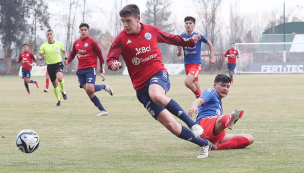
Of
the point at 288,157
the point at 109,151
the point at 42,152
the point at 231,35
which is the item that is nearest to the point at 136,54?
the point at 109,151

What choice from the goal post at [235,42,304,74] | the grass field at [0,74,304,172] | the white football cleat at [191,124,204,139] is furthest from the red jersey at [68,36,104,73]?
the goal post at [235,42,304,74]

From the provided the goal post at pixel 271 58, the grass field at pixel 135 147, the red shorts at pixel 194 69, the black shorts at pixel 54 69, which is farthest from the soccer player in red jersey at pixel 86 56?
the goal post at pixel 271 58

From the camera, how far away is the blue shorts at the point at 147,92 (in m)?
4.85

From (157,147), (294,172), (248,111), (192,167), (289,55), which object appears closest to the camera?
(294,172)

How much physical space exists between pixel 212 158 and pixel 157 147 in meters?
1.07

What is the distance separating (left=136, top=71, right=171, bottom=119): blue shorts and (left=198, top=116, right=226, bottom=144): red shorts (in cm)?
80

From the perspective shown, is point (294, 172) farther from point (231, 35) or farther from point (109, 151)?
point (231, 35)

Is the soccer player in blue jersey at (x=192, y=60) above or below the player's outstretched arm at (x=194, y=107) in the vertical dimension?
above

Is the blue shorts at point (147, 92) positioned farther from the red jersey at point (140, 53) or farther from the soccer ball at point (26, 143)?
the soccer ball at point (26, 143)

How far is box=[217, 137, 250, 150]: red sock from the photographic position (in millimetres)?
5215

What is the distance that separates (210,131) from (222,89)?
0.63 metres

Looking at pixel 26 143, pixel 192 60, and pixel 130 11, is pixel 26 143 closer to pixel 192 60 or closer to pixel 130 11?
pixel 130 11

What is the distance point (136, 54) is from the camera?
199 inches

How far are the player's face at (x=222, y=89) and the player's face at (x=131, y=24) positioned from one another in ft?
4.58
